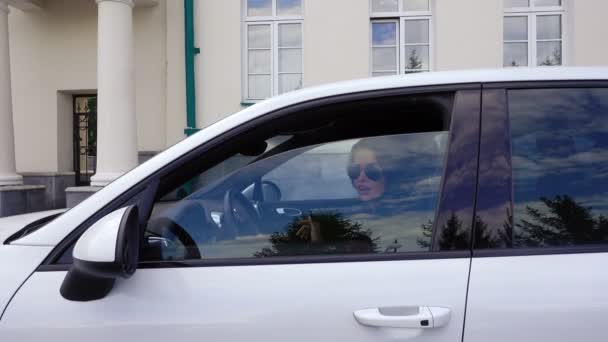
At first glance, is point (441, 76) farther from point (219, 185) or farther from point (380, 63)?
point (380, 63)

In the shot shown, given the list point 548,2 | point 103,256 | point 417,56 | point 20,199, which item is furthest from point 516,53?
point 20,199

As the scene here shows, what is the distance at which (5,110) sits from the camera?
764cm

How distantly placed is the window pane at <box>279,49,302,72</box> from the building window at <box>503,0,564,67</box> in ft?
10.9

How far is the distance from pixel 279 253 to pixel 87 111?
337 inches

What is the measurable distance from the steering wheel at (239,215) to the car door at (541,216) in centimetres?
70

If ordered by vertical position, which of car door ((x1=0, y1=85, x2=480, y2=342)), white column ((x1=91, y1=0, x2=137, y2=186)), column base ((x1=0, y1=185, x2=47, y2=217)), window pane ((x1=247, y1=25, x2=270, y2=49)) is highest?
window pane ((x1=247, y1=25, x2=270, y2=49))

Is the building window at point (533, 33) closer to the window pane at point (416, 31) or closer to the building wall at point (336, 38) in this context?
the window pane at point (416, 31)

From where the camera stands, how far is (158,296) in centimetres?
142

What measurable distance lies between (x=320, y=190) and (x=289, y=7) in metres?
6.98

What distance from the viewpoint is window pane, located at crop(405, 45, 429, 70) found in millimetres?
7984

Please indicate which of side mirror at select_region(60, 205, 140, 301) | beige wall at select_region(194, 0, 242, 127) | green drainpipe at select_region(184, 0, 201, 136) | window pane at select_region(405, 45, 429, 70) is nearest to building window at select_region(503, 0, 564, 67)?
window pane at select_region(405, 45, 429, 70)

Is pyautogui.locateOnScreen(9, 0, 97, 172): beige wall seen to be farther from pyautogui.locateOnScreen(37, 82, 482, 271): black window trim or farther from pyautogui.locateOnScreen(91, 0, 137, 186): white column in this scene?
pyautogui.locateOnScreen(37, 82, 482, 271): black window trim

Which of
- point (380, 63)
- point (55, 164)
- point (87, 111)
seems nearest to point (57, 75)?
point (87, 111)

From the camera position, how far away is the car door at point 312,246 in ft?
4.53
